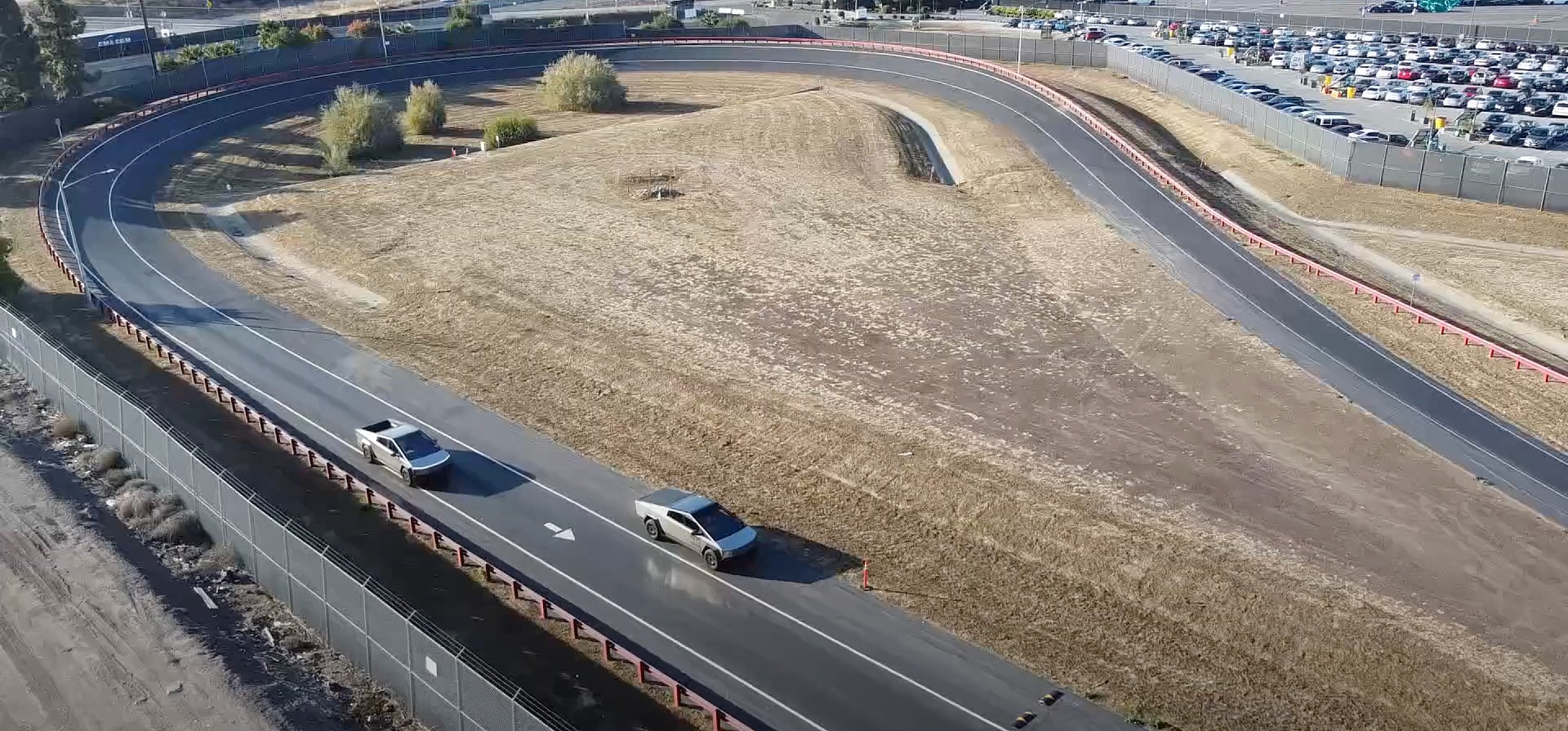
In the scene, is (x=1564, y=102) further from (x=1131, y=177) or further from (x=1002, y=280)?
(x=1002, y=280)

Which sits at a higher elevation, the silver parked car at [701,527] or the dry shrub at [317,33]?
the dry shrub at [317,33]

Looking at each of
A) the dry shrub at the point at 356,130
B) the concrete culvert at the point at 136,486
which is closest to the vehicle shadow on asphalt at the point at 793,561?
the concrete culvert at the point at 136,486

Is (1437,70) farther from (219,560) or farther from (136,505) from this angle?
(136,505)

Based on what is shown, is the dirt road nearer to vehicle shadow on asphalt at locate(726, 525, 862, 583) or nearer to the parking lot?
vehicle shadow on asphalt at locate(726, 525, 862, 583)

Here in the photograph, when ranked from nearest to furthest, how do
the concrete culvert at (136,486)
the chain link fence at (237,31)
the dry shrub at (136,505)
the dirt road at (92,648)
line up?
1. the dirt road at (92,648)
2. the dry shrub at (136,505)
3. the concrete culvert at (136,486)
4. the chain link fence at (237,31)

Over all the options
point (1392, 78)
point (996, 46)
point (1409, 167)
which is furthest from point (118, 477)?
point (1392, 78)

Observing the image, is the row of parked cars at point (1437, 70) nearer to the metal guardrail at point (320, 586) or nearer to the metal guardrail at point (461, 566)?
the metal guardrail at point (461, 566)

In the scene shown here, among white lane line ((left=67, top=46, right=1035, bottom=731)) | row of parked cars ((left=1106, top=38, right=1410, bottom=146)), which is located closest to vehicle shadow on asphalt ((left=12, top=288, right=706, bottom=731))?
white lane line ((left=67, top=46, right=1035, bottom=731))
